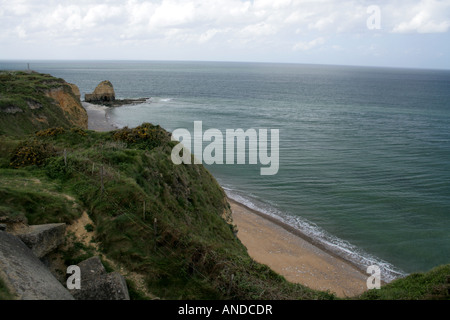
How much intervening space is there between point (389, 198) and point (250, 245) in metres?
15.4

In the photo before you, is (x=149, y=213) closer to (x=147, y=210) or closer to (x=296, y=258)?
(x=147, y=210)

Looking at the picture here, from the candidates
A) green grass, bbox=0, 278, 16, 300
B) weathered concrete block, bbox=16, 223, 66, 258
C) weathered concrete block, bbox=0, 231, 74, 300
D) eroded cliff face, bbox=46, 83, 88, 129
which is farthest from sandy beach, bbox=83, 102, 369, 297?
eroded cliff face, bbox=46, 83, 88, 129

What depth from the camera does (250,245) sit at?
73.3ft

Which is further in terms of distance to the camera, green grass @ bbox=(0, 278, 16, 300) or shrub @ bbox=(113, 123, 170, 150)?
shrub @ bbox=(113, 123, 170, 150)

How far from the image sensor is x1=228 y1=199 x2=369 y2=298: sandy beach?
19.0m

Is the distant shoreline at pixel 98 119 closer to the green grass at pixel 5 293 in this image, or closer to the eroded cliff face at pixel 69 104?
the eroded cliff face at pixel 69 104

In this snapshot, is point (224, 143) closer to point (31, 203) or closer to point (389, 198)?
point (389, 198)

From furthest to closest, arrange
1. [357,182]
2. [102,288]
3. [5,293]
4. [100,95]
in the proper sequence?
[100,95] < [357,182] < [102,288] < [5,293]

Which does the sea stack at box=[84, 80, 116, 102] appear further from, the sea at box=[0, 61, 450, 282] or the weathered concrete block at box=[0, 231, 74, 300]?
the weathered concrete block at box=[0, 231, 74, 300]

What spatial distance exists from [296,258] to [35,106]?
31809 millimetres

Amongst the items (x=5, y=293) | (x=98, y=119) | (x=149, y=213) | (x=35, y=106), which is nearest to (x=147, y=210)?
(x=149, y=213)

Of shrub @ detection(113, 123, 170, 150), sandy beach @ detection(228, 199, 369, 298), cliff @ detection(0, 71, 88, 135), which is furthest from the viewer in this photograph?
cliff @ detection(0, 71, 88, 135)

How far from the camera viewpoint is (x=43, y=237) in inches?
383

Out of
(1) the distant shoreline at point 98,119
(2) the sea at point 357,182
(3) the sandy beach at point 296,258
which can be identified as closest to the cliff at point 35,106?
(1) the distant shoreline at point 98,119
